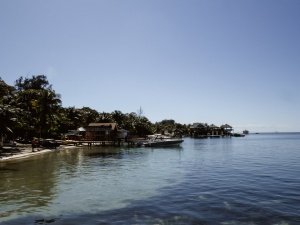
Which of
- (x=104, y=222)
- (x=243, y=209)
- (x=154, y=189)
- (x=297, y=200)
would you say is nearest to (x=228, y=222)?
(x=243, y=209)

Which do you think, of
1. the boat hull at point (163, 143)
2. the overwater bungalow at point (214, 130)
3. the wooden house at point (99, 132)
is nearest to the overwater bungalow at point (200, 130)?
the overwater bungalow at point (214, 130)

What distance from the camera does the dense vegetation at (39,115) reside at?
3962cm

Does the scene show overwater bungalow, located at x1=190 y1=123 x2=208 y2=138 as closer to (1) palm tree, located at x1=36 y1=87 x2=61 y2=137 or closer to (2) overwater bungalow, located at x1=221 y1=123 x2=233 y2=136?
(2) overwater bungalow, located at x1=221 y1=123 x2=233 y2=136

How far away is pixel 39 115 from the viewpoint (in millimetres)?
59625

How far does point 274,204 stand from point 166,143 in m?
54.1

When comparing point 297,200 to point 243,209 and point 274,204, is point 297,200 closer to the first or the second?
point 274,204

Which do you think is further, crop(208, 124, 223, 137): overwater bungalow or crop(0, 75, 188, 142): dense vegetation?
crop(208, 124, 223, 137): overwater bungalow

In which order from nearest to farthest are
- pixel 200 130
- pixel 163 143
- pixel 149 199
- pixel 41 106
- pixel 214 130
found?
pixel 149 199 < pixel 41 106 < pixel 163 143 < pixel 200 130 < pixel 214 130

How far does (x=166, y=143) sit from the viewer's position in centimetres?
6794

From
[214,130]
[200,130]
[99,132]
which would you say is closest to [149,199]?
[99,132]

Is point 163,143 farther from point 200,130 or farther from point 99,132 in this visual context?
point 200,130

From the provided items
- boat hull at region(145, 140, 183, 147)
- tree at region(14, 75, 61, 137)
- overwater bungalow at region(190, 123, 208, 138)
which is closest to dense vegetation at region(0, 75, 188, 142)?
tree at region(14, 75, 61, 137)

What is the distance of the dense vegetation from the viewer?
130 feet

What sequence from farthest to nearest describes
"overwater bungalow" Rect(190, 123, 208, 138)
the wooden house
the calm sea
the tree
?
"overwater bungalow" Rect(190, 123, 208, 138) < the wooden house < the tree < the calm sea
